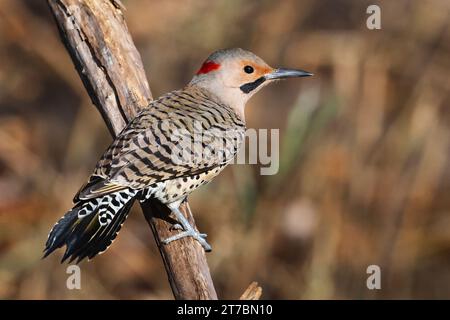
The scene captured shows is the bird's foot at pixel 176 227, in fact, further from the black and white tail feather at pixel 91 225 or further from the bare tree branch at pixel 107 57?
the black and white tail feather at pixel 91 225

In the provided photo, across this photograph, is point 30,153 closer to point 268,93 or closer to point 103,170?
point 268,93

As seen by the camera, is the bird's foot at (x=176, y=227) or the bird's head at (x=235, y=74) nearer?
the bird's foot at (x=176, y=227)

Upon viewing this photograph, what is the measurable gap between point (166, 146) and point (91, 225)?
0.61m

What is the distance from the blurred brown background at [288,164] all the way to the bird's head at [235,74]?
2.81 feet

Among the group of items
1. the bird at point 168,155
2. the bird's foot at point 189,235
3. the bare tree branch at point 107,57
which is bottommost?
the bird's foot at point 189,235

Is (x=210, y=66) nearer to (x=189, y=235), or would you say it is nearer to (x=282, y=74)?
(x=282, y=74)

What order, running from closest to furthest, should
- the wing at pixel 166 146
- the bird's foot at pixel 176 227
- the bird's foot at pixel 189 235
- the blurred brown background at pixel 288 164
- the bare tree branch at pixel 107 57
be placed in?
the wing at pixel 166 146 < the bird's foot at pixel 189 235 < the bird's foot at pixel 176 227 < the bare tree branch at pixel 107 57 < the blurred brown background at pixel 288 164

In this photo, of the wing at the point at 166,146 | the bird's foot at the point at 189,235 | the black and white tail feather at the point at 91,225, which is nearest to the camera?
the black and white tail feather at the point at 91,225

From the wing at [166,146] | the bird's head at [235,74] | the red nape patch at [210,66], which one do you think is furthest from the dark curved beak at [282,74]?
the wing at [166,146]

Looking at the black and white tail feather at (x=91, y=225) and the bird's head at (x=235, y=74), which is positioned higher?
the bird's head at (x=235, y=74)

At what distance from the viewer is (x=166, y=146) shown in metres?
4.52

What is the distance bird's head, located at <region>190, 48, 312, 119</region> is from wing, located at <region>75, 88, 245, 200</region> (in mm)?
235

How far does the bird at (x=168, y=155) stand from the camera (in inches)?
166

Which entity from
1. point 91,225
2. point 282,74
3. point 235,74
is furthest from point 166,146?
point 282,74
